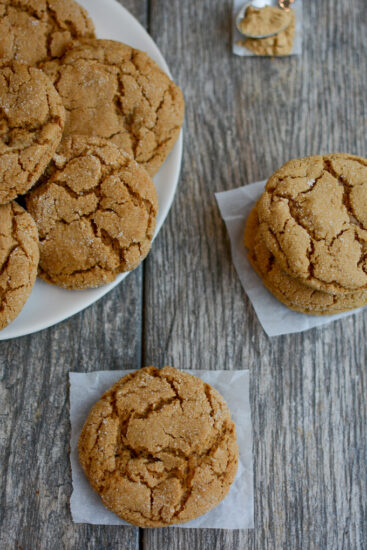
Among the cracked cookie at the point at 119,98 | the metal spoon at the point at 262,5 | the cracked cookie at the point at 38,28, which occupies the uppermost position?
the cracked cookie at the point at 38,28

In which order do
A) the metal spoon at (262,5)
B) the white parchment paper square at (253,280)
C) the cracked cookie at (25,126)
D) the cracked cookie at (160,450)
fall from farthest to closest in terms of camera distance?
the metal spoon at (262,5)
the white parchment paper square at (253,280)
the cracked cookie at (160,450)
the cracked cookie at (25,126)

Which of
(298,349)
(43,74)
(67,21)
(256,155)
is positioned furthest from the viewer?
(256,155)

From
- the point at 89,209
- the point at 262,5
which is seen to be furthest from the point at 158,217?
the point at 262,5

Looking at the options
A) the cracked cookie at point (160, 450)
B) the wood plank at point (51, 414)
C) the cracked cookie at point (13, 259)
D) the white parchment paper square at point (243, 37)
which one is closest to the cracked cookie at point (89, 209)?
the cracked cookie at point (13, 259)

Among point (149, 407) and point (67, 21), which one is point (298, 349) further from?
point (67, 21)

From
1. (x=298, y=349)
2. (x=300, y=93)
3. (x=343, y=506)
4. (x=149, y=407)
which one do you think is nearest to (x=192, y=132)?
(x=300, y=93)

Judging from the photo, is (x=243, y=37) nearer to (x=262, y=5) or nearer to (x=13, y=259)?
(x=262, y=5)

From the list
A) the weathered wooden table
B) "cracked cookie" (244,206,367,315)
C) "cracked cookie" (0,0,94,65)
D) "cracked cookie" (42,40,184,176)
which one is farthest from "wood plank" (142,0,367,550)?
"cracked cookie" (0,0,94,65)

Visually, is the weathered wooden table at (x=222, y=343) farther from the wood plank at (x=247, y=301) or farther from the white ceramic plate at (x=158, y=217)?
the white ceramic plate at (x=158, y=217)
